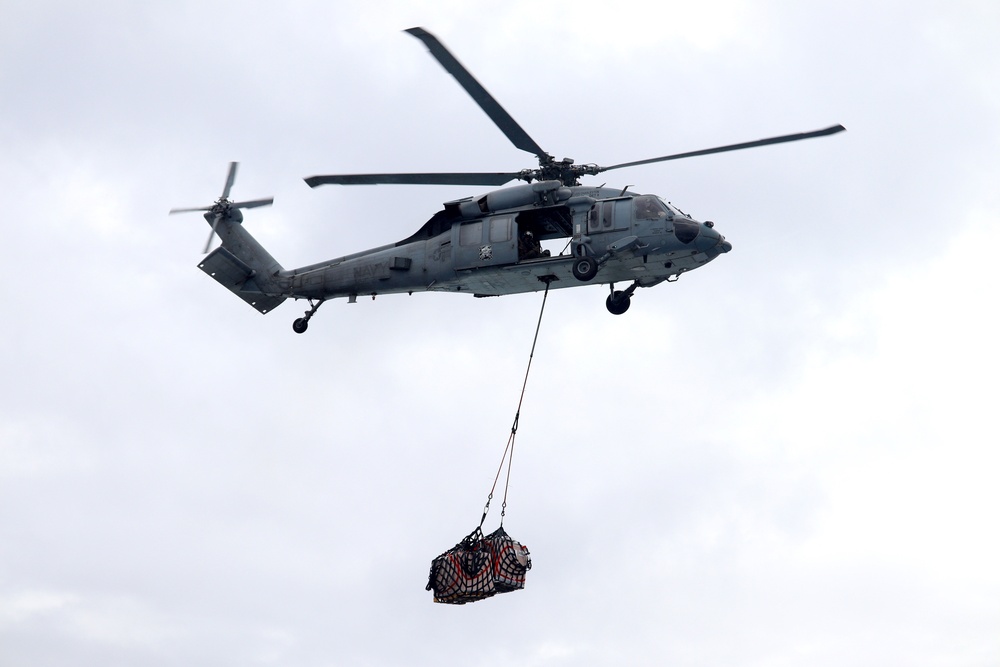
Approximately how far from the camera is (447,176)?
2903cm

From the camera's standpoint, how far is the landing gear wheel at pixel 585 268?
94.0ft

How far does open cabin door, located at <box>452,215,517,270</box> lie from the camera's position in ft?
97.0

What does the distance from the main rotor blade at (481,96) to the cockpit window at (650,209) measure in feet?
7.80

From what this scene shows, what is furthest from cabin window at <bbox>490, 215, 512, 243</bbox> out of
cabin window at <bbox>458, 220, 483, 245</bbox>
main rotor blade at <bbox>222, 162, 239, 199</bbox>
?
main rotor blade at <bbox>222, 162, 239, 199</bbox>

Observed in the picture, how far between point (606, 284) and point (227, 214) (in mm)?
11761

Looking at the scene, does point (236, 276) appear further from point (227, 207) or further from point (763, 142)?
point (763, 142)

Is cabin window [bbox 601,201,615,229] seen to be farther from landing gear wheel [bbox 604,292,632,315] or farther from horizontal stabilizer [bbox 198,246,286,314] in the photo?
horizontal stabilizer [bbox 198,246,286,314]

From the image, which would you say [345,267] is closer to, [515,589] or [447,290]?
[447,290]

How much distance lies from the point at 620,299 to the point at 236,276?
10627 millimetres

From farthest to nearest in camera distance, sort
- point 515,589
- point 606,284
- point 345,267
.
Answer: point 345,267
point 606,284
point 515,589

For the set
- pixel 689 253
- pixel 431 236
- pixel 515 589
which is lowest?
pixel 515 589

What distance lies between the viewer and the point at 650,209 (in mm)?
28734

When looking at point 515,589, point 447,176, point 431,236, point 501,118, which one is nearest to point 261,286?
point 431,236

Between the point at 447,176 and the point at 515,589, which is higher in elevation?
the point at 447,176
